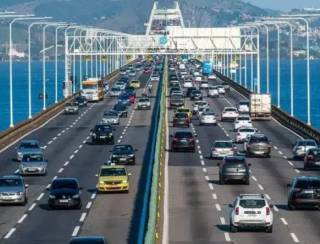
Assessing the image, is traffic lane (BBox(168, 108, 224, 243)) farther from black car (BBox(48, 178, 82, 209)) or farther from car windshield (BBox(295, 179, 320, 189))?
black car (BBox(48, 178, 82, 209))

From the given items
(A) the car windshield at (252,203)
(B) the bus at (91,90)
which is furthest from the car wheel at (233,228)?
(B) the bus at (91,90)

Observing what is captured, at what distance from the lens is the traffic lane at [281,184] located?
44469 millimetres

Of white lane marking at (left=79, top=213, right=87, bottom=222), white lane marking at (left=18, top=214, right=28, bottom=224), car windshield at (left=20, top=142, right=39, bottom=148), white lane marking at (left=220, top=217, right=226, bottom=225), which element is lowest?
white lane marking at (left=18, top=214, right=28, bottom=224)

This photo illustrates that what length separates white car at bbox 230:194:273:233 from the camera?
142 ft

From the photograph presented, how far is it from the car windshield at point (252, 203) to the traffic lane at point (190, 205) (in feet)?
3.99

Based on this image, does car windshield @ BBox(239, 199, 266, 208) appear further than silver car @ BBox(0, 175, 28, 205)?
No

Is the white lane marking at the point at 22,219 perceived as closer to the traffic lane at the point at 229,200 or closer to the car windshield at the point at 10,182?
the car windshield at the point at 10,182

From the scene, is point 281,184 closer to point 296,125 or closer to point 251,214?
point 251,214

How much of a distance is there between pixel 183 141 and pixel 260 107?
32707mm

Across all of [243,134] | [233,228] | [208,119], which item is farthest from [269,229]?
[208,119]

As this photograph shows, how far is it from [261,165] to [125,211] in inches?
826

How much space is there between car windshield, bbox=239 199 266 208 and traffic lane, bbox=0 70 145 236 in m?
7.98

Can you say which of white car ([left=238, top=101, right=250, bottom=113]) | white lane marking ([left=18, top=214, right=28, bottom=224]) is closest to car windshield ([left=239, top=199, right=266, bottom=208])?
white lane marking ([left=18, top=214, right=28, bottom=224])

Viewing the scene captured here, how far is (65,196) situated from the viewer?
5153 cm
